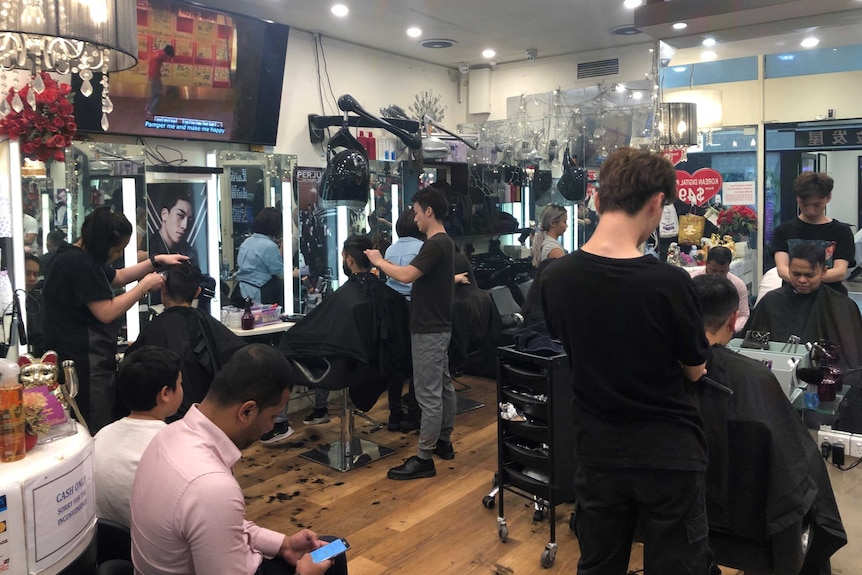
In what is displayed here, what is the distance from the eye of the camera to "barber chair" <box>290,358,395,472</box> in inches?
147

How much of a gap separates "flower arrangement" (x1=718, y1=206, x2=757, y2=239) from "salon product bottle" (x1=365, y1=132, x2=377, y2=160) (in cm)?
259

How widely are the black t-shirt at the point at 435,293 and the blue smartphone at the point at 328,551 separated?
74.2 inches

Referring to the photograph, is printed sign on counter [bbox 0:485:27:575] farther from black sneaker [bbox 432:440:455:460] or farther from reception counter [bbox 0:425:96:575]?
black sneaker [bbox 432:440:455:460]

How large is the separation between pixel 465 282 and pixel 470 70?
2.70 meters

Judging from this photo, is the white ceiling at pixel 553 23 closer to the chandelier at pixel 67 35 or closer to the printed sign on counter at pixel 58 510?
the chandelier at pixel 67 35

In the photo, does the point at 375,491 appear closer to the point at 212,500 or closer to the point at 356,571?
the point at 356,571

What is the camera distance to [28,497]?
158 centimetres

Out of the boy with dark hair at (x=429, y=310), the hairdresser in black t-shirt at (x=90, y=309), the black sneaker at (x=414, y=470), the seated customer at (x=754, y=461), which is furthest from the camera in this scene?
→ the black sneaker at (x=414, y=470)

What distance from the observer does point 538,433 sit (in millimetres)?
2883

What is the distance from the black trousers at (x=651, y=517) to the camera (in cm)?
168

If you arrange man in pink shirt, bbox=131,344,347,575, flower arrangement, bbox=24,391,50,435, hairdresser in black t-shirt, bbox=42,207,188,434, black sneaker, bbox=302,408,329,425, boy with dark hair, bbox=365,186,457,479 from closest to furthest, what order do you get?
man in pink shirt, bbox=131,344,347,575
flower arrangement, bbox=24,391,50,435
hairdresser in black t-shirt, bbox=42,207,188,434
boy with dark hair, bbox=365,186,457,479
black sneaker, bbox=302,408,329,425

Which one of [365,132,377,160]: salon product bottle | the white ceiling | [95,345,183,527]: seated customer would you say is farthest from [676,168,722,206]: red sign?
[95,345,183,527]: seated customer

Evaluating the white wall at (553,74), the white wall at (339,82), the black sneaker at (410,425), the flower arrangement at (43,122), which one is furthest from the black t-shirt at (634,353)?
the white wall at (553,74)

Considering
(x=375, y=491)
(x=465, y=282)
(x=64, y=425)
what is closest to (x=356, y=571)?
(x=375, y=491)
